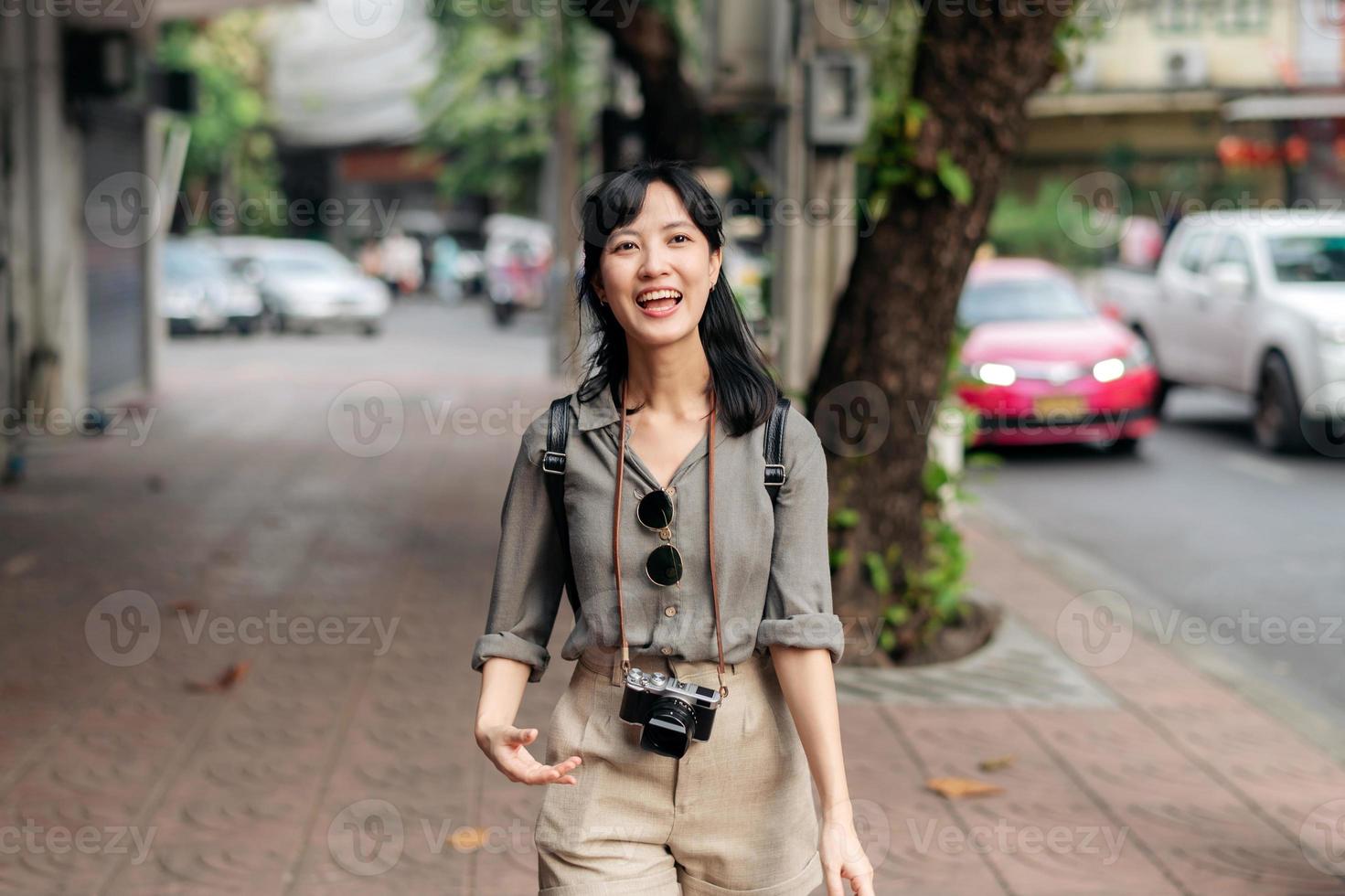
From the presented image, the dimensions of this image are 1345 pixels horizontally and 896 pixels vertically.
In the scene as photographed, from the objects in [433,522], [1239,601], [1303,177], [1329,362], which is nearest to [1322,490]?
[1329,362]

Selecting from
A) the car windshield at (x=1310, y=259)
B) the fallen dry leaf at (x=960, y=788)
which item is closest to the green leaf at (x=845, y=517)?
the fallen dry leaf at (x=960, y=788)

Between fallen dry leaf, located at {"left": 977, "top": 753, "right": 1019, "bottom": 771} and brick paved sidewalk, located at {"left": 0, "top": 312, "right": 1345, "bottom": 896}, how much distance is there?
0.03 meters

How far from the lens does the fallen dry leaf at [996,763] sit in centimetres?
576

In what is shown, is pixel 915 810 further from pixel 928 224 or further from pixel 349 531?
pixel 349 531

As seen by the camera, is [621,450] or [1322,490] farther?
[1322,490]

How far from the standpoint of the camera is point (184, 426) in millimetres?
15156

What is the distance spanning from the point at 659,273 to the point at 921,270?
4.74 meters

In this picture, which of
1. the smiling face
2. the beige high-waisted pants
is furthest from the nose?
the beige high-waisted pants

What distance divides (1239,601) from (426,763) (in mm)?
4908

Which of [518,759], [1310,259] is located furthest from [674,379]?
[1310,259]

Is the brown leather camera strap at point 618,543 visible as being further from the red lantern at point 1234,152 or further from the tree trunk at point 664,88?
the red lantern at point 1234,152

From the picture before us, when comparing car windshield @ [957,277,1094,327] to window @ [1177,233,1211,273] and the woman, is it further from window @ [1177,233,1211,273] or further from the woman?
the woman

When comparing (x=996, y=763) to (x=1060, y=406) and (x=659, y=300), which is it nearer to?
(x=659, y=300)

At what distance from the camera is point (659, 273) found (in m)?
2.63
